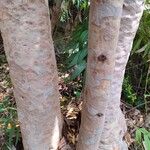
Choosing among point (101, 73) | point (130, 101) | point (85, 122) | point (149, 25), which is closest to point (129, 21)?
point (101, 73)

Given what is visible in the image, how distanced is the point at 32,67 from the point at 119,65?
27 centimetres

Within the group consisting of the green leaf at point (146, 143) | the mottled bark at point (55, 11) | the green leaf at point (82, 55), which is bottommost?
the green leaf at point (146, 143)

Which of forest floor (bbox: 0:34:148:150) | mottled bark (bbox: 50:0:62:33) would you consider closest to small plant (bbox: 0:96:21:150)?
forest floor (bbox: 0:34:148:150)

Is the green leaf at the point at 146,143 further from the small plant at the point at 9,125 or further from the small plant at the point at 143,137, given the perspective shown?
the small plant at the point at 9,125

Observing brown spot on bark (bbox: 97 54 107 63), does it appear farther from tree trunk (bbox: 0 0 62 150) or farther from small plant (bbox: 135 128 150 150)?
small plant (bbox: 135 128 150 150)

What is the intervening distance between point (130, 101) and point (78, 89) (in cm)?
26

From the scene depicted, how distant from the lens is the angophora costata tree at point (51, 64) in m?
0.83

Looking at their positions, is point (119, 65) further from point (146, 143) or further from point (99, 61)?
point (146, 143)

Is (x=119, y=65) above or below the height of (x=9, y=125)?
above

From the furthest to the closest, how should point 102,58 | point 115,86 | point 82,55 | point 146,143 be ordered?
point 82,55 → point 146,143 → point 115,86 → point 102,58

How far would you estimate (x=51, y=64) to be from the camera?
1.04m

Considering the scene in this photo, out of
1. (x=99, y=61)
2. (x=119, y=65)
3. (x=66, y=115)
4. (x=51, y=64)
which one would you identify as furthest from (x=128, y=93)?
(x=99, y=61)

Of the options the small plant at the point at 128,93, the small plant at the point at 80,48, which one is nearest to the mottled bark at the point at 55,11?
the small plant at the point at 80,48

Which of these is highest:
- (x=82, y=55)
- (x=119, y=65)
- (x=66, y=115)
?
(x=119, y=65)
